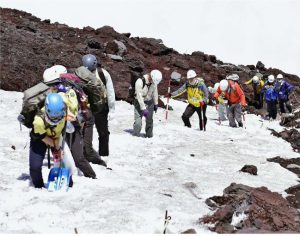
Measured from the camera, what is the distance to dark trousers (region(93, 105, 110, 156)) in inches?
491

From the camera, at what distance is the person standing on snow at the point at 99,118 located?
1147 cm

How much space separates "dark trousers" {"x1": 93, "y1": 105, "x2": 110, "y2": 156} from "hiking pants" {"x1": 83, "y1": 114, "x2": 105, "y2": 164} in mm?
884

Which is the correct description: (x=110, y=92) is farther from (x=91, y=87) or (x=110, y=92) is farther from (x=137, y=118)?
(x=137, y=118)

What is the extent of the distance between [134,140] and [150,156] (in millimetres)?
2036

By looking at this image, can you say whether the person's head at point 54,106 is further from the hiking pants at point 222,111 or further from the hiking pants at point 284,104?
the hiking pants at point 284,104

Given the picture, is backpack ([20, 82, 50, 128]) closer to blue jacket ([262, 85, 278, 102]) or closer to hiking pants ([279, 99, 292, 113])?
blue jacket ([262, 85, 278, 102])

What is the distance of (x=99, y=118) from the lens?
12492mm

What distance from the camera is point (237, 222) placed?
7.58 m

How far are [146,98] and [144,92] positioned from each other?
0.74 feet

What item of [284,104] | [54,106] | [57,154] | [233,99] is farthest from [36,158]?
[284,104]

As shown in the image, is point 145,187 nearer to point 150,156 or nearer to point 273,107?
point 150,156

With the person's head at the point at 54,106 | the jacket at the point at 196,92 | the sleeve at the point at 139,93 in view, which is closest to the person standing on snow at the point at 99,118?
the person's head at the point at 54,106

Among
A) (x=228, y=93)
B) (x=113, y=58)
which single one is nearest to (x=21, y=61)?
(x=113, y=58)

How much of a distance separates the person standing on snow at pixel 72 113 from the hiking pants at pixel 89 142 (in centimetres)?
142
